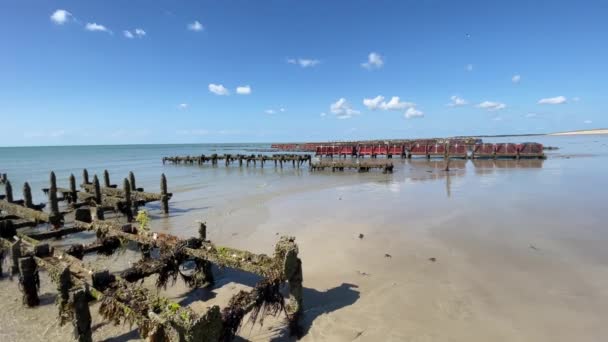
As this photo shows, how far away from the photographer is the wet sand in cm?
567

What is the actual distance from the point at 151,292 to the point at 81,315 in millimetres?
1223

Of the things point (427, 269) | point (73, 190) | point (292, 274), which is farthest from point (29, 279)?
Answer: point (73, 190)

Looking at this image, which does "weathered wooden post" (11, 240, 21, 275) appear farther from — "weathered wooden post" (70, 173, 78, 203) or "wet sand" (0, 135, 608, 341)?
"weathered wooden post" (70, 173, 78, 203)

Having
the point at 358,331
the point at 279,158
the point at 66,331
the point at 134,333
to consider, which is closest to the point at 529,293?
the point at 358,331

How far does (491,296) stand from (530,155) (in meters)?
42.6

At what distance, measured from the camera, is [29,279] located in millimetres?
6656

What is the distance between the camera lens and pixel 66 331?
5883 millimetres

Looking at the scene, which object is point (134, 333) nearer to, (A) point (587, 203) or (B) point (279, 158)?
(A) point (587, 203)

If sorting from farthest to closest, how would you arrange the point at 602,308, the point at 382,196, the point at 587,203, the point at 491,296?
1. the point at 382,196
2. the point at 587,203
3. the point at 491,296
4. the point at 602,308

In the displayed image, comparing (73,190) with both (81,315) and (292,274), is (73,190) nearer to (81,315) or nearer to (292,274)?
(81,315)

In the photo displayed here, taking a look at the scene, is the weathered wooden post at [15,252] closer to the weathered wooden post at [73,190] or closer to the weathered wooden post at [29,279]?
the weathered wooden post at [29,279]

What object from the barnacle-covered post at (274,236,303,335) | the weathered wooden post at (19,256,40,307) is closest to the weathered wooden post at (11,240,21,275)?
the weathered wooden post at (19,256,40,307)

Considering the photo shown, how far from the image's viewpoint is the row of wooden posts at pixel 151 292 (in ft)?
13.1

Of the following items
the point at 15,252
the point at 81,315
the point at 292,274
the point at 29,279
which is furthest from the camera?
the point at 15,252
